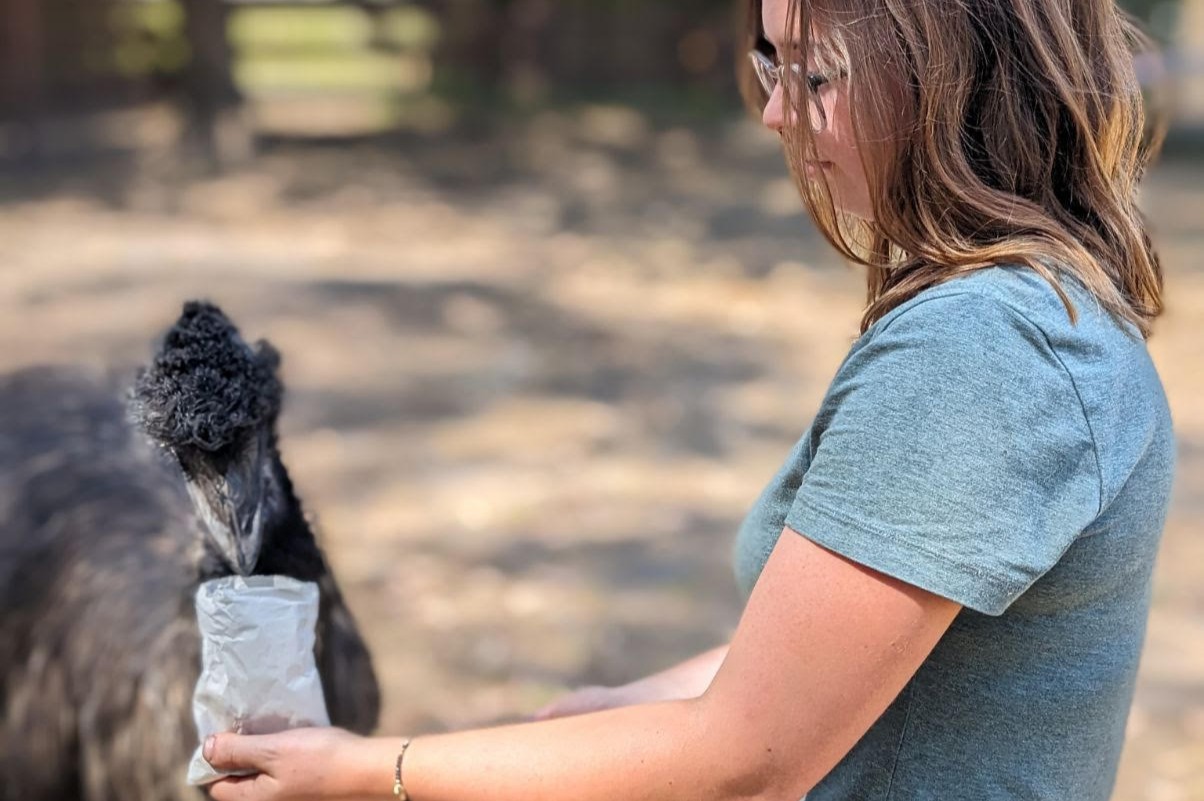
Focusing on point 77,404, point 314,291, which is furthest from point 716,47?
point 77,404

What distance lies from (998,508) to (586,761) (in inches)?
19.9

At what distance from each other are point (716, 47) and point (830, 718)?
572 inches

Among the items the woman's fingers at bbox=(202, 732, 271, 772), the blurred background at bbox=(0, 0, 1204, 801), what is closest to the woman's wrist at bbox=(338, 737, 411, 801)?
the woman's fingers at bbox=(202, 732, 271, 772)

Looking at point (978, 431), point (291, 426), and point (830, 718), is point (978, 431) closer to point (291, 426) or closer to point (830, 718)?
point (830, 718)

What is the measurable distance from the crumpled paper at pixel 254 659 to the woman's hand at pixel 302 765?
2.1 inches

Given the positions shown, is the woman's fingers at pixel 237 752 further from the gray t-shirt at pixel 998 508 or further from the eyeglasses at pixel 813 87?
the eyeglasses at pixel 813 87

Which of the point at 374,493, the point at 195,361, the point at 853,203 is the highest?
the point at 853,203

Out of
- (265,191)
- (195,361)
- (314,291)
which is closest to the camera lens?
(195,361)

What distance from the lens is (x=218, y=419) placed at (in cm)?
180

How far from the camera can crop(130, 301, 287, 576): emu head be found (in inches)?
70.1

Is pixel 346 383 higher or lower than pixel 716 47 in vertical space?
lower

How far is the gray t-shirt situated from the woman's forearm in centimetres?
22

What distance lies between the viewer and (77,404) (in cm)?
366

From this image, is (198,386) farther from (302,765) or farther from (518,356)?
(518,356)
